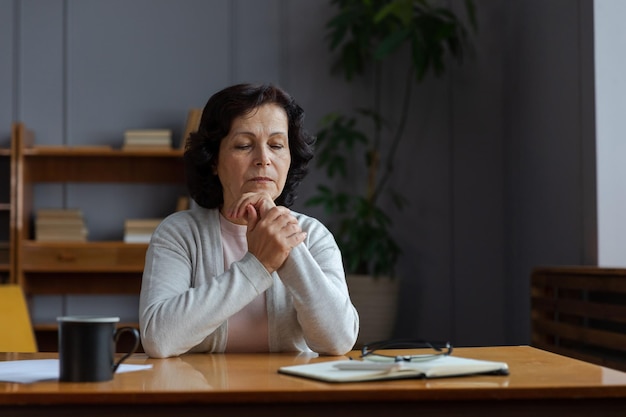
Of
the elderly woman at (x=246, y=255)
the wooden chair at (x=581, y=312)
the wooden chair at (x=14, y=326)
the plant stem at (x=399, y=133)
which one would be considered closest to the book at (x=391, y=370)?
the elderly woman at (x=246, y=255)

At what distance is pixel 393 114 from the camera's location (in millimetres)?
5258

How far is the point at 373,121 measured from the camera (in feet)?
17.2

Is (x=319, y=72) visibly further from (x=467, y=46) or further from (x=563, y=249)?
(x=563, y=249)

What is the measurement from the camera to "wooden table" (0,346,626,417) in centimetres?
115

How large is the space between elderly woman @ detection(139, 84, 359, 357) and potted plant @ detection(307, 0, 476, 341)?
8.89 feet

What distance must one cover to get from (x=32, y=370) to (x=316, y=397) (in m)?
0.49

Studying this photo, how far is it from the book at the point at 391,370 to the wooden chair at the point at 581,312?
1.97m

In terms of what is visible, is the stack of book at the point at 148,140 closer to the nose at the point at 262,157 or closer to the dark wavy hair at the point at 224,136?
the dark wavy hair at the point at 224,136

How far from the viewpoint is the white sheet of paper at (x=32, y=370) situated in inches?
50.8

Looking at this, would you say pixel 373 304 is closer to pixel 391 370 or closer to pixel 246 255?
pixel 246 255

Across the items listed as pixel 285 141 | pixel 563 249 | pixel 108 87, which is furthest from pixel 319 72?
pixel 285 141

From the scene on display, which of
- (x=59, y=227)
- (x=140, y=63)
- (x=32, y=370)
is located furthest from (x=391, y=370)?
(x=140, y=63)

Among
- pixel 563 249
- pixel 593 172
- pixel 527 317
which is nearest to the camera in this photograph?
pixel 593 172

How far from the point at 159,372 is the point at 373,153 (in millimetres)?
3765
